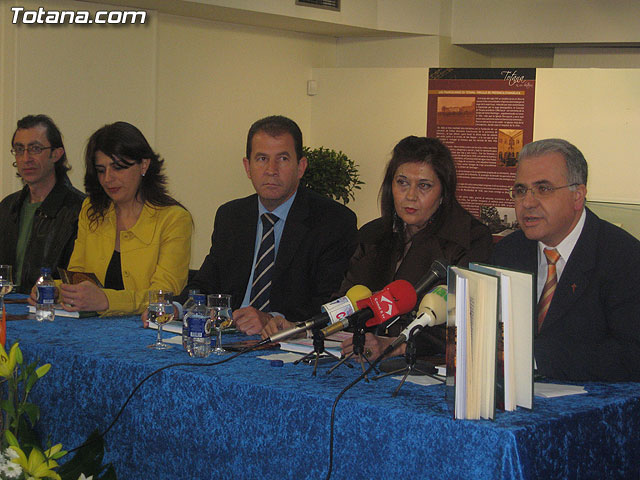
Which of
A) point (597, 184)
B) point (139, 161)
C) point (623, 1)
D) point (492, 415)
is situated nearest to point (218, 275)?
point (139, 161)

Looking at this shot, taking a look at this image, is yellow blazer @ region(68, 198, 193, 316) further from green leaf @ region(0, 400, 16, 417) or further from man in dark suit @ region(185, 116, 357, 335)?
green leaf @ region(0, 400, 16, 417)

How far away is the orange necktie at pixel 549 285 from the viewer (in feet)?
8.86

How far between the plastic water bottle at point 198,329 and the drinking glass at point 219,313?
5 cm

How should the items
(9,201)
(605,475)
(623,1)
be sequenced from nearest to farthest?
1. (605,475)
2. (9,201)
3. (623,1)

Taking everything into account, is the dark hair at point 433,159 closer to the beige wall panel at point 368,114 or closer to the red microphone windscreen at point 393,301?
the red microphone windscreen at point 393,301

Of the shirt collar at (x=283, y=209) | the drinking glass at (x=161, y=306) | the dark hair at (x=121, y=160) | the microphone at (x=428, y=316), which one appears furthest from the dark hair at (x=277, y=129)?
the microphone at (x=428, y=316)

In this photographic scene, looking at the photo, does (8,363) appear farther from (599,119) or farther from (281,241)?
(599,119)

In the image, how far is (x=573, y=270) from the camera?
104 inches

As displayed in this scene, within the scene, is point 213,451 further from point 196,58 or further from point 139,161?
point 196,58

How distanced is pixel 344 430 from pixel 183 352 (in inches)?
31.3

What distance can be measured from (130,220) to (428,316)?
201 cm

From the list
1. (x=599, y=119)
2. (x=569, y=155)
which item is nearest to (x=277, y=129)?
(x=569, y=155)

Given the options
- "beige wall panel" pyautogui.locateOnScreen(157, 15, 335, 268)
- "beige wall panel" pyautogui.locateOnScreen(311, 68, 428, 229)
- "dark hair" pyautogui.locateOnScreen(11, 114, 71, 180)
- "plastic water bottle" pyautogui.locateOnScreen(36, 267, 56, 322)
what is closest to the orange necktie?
"plastic water bottle" pyautogui.locateOnScreen(36, 267, 56, 322)

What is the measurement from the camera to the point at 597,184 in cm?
707
